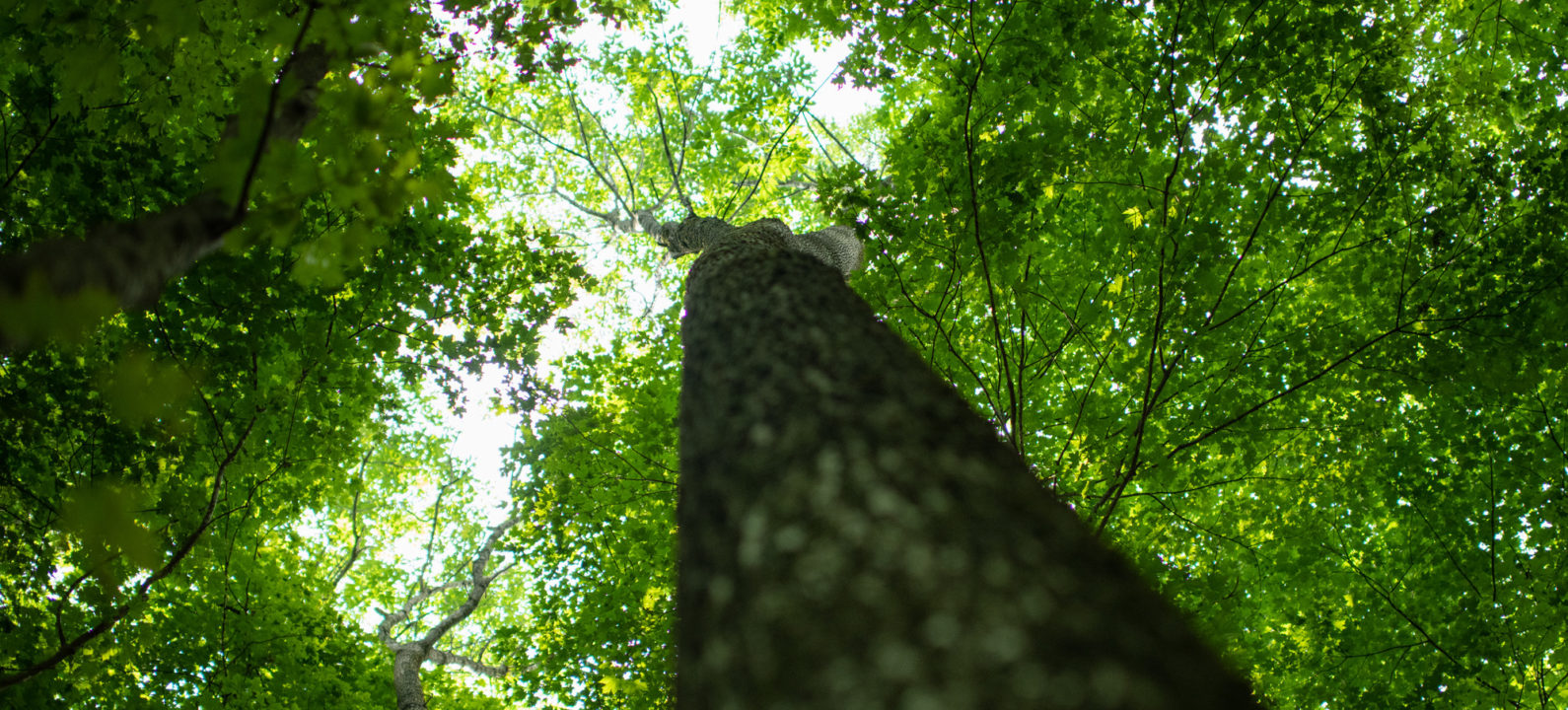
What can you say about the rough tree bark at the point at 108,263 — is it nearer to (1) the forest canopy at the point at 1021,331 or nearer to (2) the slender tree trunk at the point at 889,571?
(1) the forest canopy at the point at 1021,331

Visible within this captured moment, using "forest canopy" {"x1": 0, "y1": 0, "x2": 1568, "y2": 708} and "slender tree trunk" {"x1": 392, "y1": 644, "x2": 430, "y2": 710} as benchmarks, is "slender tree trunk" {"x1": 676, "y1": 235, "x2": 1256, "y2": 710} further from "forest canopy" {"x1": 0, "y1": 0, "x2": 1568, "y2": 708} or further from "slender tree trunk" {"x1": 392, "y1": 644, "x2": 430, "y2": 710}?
"slender tree trunk" {"x1": 392, "y1": 644, "x2": 430, "y2": 710}

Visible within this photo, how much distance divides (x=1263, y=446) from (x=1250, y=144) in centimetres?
285

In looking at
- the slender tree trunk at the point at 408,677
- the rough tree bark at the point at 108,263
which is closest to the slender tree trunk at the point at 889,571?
the rough tree bark at the point at 108,263

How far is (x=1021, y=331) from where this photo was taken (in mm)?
5000

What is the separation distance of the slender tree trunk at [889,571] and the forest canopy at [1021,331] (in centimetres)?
126

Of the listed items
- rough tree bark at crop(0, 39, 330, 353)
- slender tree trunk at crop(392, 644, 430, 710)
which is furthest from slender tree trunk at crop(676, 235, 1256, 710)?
slender tree trunk at crop(392, 644, 430, 710)

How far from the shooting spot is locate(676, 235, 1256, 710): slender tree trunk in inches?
30.4

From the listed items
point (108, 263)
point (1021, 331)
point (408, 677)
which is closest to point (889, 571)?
point (108, 263)

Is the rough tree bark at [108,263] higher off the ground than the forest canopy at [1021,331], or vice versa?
the forest canopy at [1021,331]

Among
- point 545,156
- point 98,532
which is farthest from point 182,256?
point 545,156

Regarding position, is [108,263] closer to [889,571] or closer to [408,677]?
[889,571]

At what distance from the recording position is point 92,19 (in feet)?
7.47

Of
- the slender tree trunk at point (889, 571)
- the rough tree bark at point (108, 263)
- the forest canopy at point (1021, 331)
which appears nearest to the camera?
the slender tree trunk at point (889, 571)

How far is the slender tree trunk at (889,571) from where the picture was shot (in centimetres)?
77
